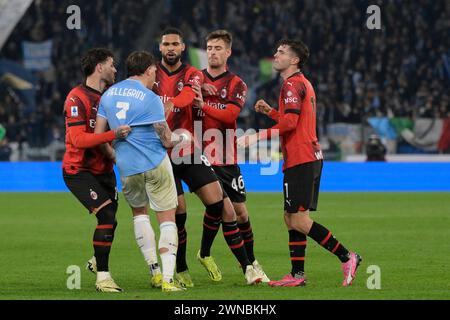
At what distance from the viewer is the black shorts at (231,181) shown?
36.3 feet

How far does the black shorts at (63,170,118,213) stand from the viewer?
9.89m

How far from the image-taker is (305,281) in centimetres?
1016

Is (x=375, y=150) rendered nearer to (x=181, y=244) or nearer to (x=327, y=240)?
(x=181, y=244)

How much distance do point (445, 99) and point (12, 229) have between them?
1880 centimetres

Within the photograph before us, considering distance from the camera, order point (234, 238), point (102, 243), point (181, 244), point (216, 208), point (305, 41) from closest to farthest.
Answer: point (102, 243) → point (216, 208) → point (234, 238) → point (181, 244) → point (305, 41)

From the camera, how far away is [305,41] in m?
35.5

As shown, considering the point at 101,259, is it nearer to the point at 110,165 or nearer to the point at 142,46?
the point at 110,165

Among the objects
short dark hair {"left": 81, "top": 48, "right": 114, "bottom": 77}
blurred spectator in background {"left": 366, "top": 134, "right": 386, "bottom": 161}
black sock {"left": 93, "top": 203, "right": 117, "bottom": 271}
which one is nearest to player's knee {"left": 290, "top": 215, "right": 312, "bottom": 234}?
black sock {"left": 93, "top": 203, "right": 117, "bottom": 271}

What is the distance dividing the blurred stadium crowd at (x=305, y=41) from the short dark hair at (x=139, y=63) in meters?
21.2

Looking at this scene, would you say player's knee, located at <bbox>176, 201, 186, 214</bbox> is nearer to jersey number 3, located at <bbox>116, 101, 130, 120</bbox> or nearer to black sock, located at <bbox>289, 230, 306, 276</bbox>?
black sock, located at <bbox>289, 230, 306, 276</bbox>

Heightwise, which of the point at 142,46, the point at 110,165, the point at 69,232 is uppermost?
the point at 142,46

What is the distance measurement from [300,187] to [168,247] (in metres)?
1.47

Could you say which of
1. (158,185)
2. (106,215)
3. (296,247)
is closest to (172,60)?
(158,185)
